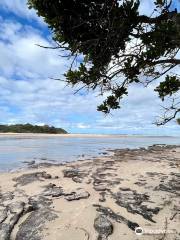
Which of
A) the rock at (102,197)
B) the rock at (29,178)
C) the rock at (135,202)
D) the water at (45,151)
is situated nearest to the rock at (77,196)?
the rock at (102,197)

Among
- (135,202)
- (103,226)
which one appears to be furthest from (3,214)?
(135,202)

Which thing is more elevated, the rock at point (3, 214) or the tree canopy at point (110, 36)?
the tree canopy at point (110, 36)

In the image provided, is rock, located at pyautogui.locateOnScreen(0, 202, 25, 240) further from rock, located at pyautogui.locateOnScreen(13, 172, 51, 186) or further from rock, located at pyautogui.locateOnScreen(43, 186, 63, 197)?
rock, located at pyautogui.locateOnScreen(13, 172, 51, 186)

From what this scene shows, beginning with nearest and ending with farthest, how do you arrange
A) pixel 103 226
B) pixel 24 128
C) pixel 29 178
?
1. pixel 103 226
2. pixel 29 178
3. pixel 24 128

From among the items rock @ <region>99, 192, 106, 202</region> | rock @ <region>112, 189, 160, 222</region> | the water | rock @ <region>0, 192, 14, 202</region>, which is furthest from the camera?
the water

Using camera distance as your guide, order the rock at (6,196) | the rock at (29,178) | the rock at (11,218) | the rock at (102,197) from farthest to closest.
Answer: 1. the rock at (29,178)
2. the rock at (6,196)
3. the rock at (102,197)
4. the rock at (11,218)

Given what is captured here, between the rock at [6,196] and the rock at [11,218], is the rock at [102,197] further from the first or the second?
the rock at [6,196]

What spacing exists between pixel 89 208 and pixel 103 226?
3.29 feet

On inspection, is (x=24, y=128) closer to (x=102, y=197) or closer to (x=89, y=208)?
(x=102, y=197)

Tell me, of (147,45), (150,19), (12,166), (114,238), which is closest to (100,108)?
(147,45)

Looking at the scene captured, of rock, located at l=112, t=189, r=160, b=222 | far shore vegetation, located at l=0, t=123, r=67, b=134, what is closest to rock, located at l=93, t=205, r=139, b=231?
rock, located at l=112, t=189, r=160, b=222

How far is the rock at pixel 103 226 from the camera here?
228 inches

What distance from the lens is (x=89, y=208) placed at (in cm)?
702

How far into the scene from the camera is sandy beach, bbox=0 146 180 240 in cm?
587
